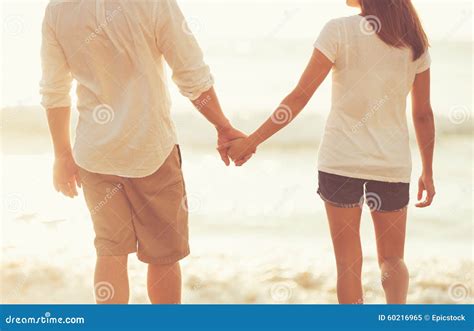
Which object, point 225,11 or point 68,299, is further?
point 225,11

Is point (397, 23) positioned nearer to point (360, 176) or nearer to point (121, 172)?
point (360, 176)

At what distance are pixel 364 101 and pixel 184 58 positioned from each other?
2.26 ft

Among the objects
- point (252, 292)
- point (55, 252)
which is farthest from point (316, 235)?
point (55, 252)

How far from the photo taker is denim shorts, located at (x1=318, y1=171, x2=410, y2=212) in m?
2.91

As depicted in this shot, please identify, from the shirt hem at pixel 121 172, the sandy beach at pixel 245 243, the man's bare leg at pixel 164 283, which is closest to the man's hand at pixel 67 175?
the shirt hem at pixel 121 172

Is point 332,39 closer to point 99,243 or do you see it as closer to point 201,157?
point 99,243

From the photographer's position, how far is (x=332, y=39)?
9.26 ft

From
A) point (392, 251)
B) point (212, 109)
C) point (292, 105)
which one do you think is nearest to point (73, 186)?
point (212, 109)

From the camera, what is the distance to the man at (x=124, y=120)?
2729 millimetres

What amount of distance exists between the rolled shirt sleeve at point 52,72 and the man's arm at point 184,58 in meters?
0.39

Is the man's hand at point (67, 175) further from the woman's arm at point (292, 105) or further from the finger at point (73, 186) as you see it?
the woman's arm at point (292, 105)

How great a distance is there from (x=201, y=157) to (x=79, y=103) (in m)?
6.37

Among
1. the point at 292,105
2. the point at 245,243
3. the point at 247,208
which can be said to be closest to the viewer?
the point at 292,105

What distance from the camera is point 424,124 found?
312 centimetres
